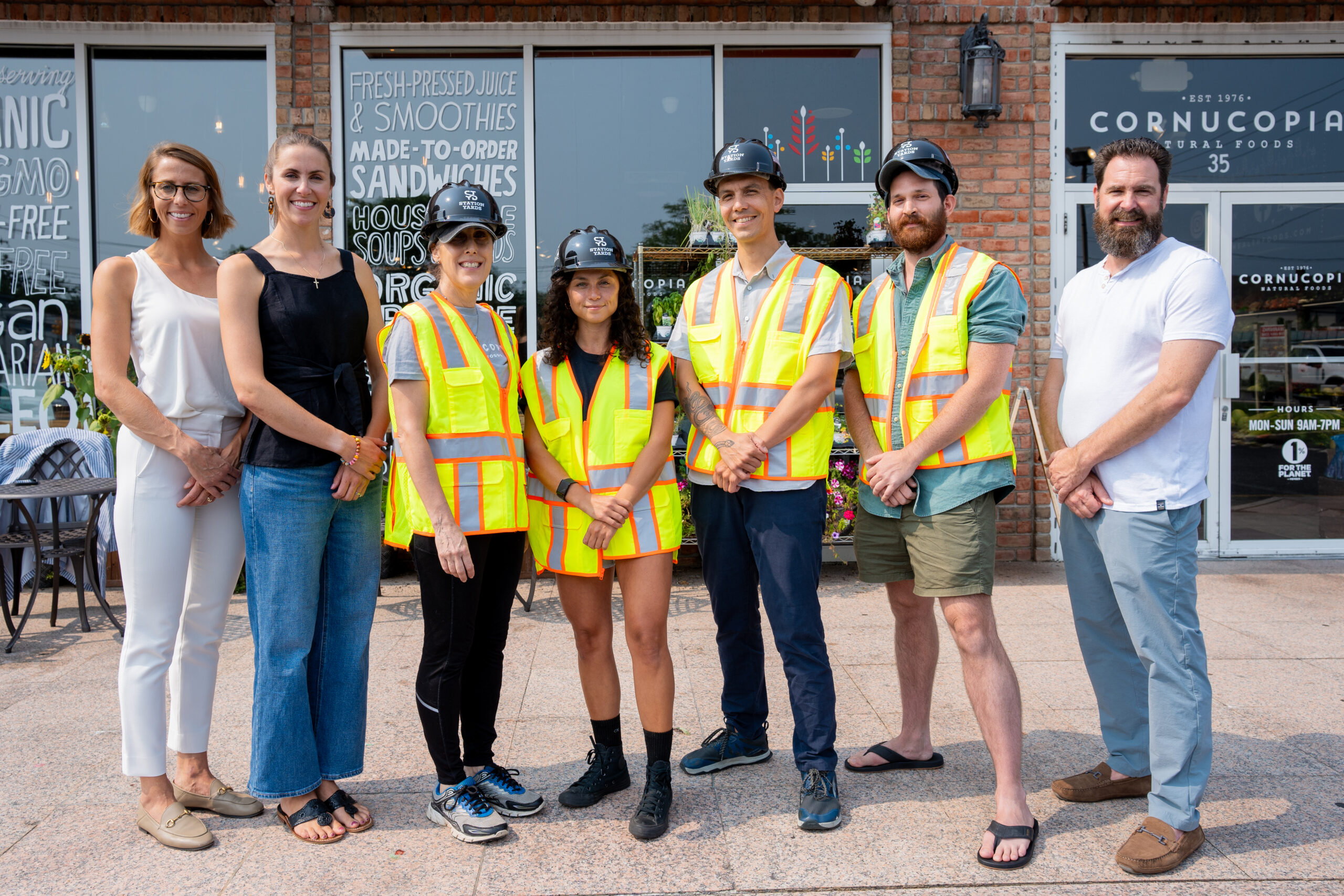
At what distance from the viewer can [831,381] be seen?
3129mm

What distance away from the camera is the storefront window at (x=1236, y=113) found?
6.84 metres

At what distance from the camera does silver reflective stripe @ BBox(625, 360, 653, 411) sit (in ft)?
9.96

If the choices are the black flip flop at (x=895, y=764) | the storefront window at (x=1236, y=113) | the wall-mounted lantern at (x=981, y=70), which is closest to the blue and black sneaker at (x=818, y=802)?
the black flip flop at (x=895, y=764)

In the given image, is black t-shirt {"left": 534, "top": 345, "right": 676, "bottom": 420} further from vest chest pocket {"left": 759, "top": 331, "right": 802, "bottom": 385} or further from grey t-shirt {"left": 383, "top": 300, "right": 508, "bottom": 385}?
vest chest pocket {"left": 759, "top": 331, "right": 802, "bottom": 385}

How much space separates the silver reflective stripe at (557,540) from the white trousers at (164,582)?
42.0 inches

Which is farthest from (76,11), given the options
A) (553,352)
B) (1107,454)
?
(1107,454)

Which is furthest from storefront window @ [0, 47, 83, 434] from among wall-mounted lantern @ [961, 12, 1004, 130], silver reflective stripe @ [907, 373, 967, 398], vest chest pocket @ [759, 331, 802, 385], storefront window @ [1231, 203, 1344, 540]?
storefront window @ [1231, 203, 1344, 540]

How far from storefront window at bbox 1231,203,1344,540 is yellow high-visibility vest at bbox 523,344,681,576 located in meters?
5.85

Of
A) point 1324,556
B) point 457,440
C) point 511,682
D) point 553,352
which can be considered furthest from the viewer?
point 1324,556

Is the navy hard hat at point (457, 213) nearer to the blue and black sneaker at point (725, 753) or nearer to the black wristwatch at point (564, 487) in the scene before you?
the black wristwatch at point (564, 487)

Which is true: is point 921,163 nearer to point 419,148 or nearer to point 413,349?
point 413,349

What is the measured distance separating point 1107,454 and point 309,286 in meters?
2.57

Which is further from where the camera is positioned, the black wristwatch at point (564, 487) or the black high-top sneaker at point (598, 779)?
the black high-top sneaker at point (598, 779)

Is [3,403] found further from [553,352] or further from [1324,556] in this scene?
[1324,556]
